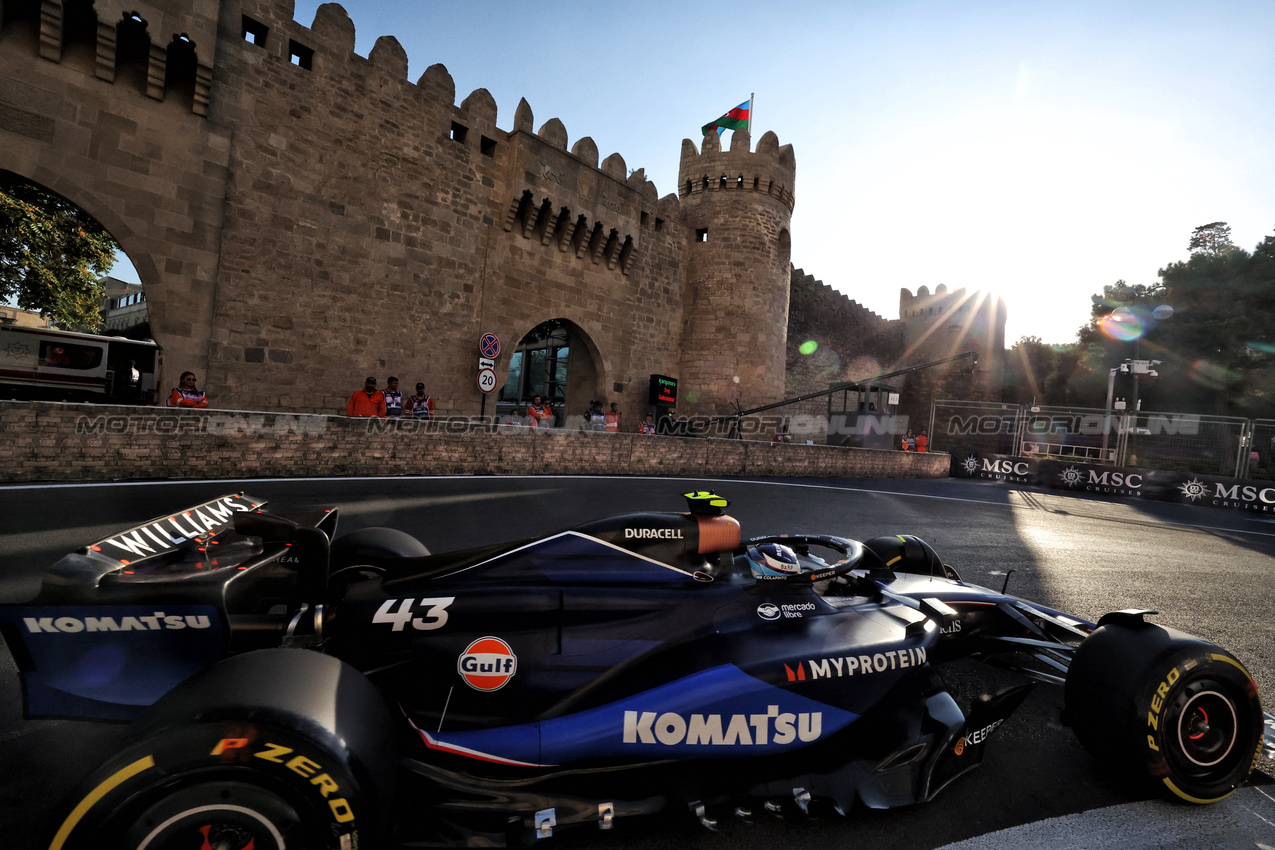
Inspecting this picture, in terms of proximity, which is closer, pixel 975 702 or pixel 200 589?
pixel 200 589

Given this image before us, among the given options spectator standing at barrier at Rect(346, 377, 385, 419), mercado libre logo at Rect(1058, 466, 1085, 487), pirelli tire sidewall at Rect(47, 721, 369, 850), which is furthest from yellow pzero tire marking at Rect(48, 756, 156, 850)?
mercado libre logo at Rect(1058, 466, 1085, 487)

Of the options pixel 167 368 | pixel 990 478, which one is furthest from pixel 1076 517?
pixel 167 368

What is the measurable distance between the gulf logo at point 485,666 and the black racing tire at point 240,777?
0.39 metres

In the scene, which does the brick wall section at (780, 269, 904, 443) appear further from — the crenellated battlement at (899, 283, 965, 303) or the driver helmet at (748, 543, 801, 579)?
the driver helmet at (748, 543, 801, 579)

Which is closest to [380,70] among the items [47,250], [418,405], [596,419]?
[418,405]

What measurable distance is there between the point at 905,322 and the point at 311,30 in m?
40.5

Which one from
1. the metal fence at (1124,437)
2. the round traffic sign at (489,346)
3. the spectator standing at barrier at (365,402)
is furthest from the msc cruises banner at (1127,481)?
the spectator standing at barrier at (365,402)

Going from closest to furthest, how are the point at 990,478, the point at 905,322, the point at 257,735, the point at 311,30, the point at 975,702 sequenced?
the point at 257,735 → the point at 975,702 → the point at 311,30 → the point at 990,478 → the point at 905,322

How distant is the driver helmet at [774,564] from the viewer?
96.7 inches

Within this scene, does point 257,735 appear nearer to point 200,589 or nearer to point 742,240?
point 200,589

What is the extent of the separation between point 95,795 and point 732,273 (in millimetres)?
A: 22968

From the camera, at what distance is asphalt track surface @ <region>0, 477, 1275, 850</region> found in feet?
6.71

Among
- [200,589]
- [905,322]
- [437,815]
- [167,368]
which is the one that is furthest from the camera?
[905,322]

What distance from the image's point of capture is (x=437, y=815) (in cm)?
174
